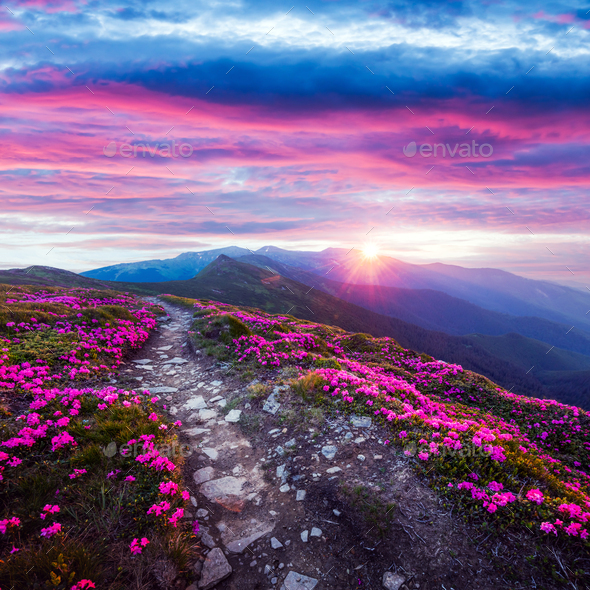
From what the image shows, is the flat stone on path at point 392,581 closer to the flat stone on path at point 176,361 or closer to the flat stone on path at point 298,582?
the flat stone on path at point 298,582

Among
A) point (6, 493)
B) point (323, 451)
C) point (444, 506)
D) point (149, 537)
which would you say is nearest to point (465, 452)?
point (444, 506)

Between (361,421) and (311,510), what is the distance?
2583 millimetres

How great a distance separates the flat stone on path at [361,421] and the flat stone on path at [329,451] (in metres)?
0.90

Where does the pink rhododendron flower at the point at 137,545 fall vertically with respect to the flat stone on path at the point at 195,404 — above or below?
above

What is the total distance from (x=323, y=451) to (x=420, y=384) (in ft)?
36.3

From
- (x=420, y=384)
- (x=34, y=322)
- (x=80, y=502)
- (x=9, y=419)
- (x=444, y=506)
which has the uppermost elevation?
(x=34, y=322)

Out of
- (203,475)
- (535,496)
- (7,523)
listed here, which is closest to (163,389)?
(203,475)

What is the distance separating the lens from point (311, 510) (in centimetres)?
534

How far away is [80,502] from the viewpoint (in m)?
4.66

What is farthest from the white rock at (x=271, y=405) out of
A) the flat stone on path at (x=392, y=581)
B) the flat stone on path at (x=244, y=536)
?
the flat stone on path at (x=392, y=581)

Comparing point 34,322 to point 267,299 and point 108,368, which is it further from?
point 267,299

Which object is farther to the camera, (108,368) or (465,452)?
(108,368)

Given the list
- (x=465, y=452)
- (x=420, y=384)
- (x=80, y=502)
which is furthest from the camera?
(x=420, y=384)

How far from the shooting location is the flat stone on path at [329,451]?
6477mm
